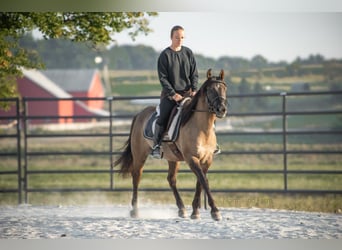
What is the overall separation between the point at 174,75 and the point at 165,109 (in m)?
0.32

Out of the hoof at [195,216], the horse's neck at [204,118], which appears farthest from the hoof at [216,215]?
the horse's neck at [204,118]

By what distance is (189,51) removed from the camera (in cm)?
614

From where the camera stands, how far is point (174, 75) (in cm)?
605

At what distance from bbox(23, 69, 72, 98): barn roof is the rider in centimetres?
1188

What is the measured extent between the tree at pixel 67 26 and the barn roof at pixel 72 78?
1301 cm

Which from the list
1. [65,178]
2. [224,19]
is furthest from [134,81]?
[224,19]

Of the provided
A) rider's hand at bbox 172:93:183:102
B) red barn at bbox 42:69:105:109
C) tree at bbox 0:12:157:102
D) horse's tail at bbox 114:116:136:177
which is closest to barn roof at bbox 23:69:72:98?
red barn at bbox 42:69:105:109

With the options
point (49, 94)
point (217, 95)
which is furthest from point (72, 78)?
point (217, 95)

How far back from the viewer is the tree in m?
6.93

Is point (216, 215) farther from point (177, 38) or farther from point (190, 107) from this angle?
point (177, 38)

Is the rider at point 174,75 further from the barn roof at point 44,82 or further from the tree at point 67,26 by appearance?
the barn roof at point 44,82

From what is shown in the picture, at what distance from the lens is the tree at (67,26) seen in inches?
273

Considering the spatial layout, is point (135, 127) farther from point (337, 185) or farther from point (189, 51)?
point (337, 185)
